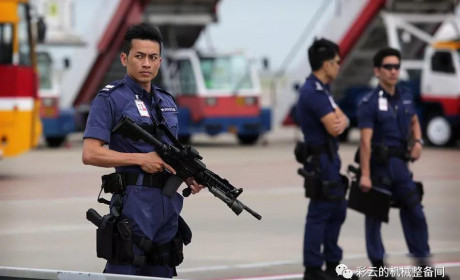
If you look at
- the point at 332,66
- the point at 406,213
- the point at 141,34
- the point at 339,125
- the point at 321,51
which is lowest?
the point at 406,213

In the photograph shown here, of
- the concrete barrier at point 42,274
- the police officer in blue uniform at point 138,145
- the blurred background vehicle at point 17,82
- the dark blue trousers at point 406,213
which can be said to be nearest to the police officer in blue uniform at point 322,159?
the dark blue trousers at point 406,213

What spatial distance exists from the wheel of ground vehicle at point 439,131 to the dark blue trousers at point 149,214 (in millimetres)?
20330

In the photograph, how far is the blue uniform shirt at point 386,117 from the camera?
26.4 feet

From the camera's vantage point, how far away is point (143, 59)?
16.3ft

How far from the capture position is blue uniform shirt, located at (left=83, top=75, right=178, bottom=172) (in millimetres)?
4926

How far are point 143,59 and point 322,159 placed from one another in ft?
10.5

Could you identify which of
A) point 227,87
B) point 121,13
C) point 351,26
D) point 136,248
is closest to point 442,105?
point 351,26

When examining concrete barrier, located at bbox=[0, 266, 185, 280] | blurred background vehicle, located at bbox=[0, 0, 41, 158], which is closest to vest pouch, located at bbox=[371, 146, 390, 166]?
concrete barrier, located at bbox=[0, 266, 185, 280]

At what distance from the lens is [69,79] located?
90.4 feet

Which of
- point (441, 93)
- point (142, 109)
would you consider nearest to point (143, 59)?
point (142, 109)

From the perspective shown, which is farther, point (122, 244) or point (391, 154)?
point (391, 154)

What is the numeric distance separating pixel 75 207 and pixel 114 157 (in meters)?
8.25

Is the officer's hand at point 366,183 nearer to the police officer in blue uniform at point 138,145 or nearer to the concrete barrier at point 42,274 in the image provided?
the police officer in blue uniform at point 138,145

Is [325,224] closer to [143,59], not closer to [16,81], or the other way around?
[143,59]
